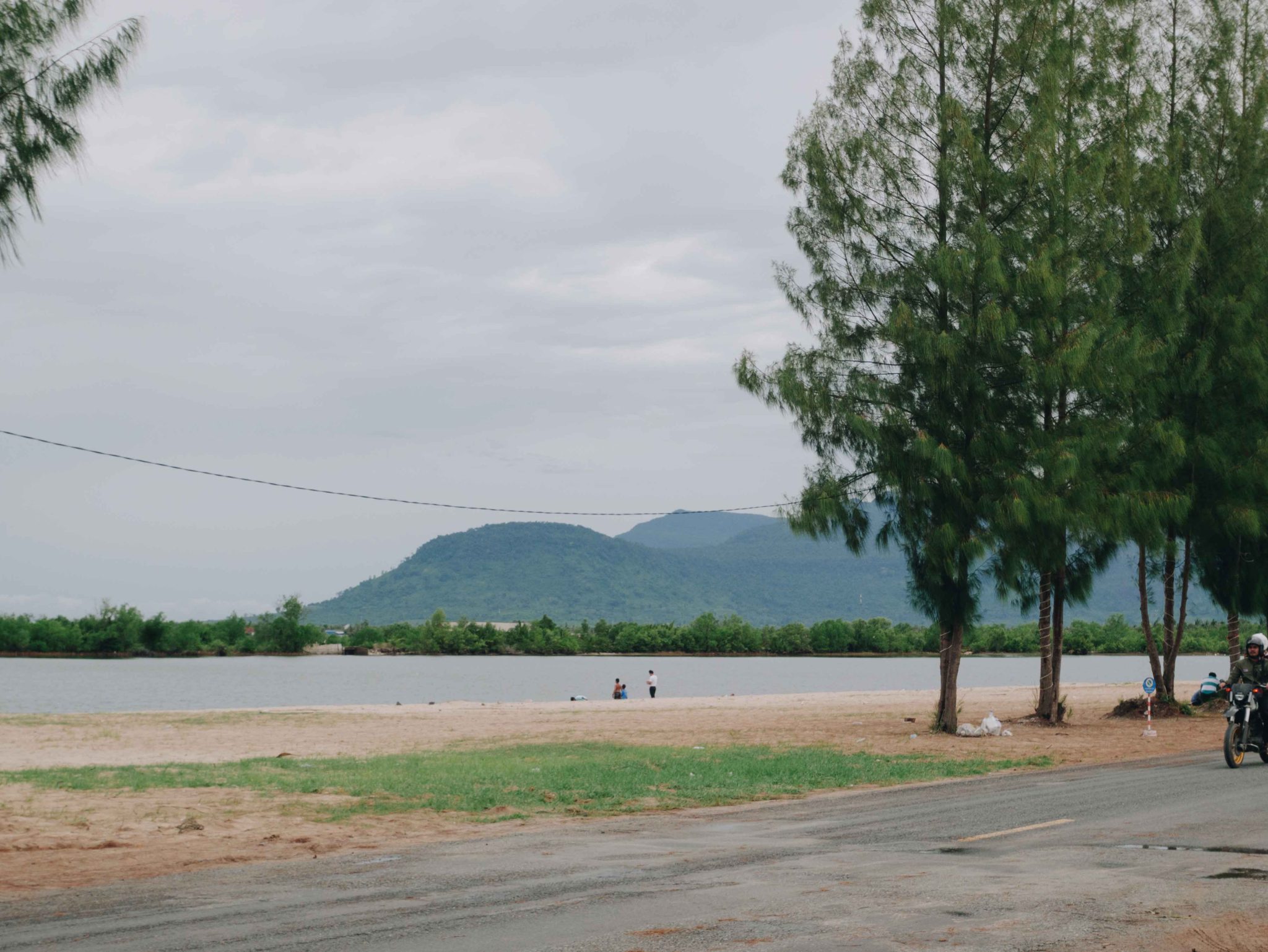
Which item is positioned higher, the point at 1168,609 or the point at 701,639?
the point at 1168,609

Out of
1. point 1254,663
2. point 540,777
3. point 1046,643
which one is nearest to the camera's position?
Result: point 540,777

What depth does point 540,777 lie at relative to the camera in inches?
776

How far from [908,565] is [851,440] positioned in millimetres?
3058

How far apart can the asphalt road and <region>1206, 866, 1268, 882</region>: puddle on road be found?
0.10 feet

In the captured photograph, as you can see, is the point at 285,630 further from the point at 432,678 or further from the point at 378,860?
the point at 378,860

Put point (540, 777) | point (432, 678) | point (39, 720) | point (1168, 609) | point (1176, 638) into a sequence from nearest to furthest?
point (540, 777) < point (1168, 609) < point (39, 720) < point (1176, 638) < point (432, 678)

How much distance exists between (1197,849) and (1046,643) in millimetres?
20297

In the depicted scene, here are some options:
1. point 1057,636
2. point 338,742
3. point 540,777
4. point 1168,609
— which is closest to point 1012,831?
point 540,777

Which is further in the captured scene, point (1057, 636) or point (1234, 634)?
point (1234, 634)

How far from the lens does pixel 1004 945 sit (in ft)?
24.8

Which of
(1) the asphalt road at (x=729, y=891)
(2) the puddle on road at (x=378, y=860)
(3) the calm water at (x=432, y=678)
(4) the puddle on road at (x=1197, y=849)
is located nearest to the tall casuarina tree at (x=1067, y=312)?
(1) the asphalt road at (x=729, y=891)

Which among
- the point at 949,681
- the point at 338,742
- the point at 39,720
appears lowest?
the point at 39,720

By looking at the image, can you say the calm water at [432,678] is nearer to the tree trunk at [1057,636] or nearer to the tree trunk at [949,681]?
the tree trunk at [949,681]

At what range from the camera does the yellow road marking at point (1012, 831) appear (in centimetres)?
1243
